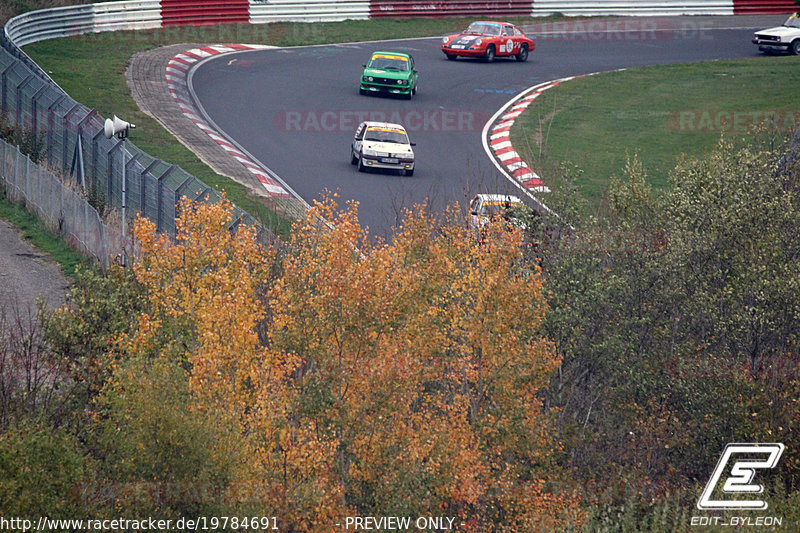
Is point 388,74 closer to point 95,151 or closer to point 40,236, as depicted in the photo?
point 95,151

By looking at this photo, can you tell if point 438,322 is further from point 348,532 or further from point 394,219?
point 394,219

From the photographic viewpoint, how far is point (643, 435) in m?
20.9

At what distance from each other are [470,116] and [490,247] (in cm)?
1767

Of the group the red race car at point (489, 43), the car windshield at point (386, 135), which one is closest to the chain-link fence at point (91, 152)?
the car windshield at point (386, 135)

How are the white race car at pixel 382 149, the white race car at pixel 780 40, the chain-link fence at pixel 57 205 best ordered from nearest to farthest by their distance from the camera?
the chain-link fence at pixel 57 205 < the white race car at pixel 382 149 < the white race car at pixel 780 40

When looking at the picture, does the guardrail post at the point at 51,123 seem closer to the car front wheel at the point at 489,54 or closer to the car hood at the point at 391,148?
the car hood at the point at 391,148

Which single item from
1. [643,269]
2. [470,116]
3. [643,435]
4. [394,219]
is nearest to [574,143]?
[470,116]

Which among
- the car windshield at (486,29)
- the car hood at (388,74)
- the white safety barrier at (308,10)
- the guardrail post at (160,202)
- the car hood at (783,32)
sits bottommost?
the guardrail post at (160,202)

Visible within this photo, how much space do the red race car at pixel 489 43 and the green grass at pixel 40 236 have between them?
2207 cm

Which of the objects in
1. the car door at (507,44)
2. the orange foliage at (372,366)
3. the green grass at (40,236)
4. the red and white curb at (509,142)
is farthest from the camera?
the car door at (507,44)

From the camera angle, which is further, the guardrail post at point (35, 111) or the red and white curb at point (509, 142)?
the red and white curb at point (509, 142)

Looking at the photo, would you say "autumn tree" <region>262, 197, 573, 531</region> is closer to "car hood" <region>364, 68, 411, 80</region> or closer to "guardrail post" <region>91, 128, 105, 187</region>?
"guardrail post" <region>91, 128, 105, 187</region>

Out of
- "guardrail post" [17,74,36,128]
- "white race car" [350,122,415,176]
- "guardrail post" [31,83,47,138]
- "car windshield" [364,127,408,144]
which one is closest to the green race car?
"white race car" [350,122,415,176]

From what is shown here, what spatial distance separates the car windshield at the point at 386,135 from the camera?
30391 mm
